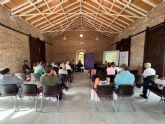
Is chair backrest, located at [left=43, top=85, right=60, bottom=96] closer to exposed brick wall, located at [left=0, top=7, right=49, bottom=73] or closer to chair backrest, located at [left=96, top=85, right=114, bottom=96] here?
chair backrest, located at [left=96, top=85, right=114, bottom=96]

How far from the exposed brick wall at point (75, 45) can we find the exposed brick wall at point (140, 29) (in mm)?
5031

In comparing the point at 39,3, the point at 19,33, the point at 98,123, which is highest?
the point at 39,3

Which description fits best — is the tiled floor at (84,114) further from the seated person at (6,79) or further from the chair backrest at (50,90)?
the seated person at (6,79)

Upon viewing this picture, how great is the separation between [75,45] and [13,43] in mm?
8505

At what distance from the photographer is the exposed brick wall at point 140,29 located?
5.97 metres

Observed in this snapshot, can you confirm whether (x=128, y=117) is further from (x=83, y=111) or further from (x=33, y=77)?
(x=33, y=77)

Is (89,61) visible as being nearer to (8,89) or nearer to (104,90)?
(104,90)

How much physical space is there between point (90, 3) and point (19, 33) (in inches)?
162

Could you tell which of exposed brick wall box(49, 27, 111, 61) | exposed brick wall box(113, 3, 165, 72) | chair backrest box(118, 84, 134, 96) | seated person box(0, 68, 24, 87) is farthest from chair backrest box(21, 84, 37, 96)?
exposed brick wall box(49, 27, 111, 61)

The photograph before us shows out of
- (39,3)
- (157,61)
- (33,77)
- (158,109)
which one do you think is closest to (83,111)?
(158,109)

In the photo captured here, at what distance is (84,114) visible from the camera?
3559 mm

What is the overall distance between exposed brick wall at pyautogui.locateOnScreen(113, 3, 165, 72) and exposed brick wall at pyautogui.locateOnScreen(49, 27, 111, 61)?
16.5 feet

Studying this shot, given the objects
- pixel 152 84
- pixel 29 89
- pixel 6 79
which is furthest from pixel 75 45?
pixel 29 89

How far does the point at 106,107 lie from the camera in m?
4.02
